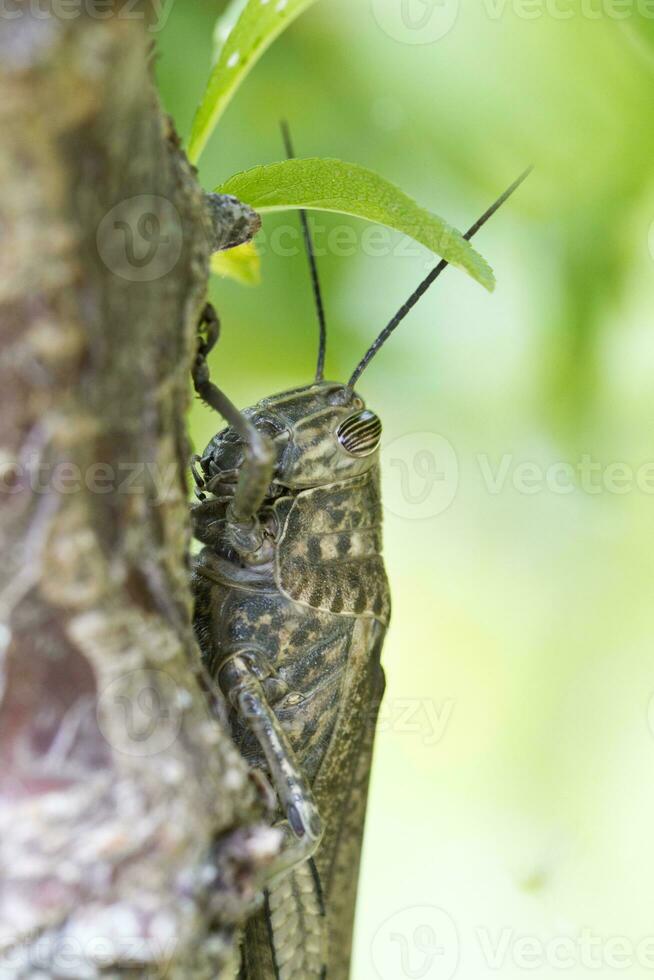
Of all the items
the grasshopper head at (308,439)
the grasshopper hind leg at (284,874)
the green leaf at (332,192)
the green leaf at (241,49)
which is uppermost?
the green leaf at (241,49)

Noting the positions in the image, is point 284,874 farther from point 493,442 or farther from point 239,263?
point 493,442

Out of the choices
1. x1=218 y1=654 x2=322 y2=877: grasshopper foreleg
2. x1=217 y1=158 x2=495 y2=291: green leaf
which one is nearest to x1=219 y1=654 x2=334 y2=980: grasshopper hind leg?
→ x1=218 y1=654 x2=322 y2=877: grasshopper foreleg

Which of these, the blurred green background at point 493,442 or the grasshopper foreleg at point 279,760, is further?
the blurred green background at point 493,442

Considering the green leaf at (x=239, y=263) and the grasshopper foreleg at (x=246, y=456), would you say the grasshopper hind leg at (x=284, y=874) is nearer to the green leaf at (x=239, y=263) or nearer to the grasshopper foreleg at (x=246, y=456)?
the grasshopper foreleg at (x=246, y=456)

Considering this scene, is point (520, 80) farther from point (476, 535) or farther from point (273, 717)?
point (273, 717)

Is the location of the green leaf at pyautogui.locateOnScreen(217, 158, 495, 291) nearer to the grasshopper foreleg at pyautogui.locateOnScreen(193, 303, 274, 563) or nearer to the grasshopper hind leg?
the grasshopper foreleg at pyautogui.locateOnScreen(193, 303, 274, 563)

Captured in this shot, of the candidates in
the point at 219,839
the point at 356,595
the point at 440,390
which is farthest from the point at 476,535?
the point at 219,839

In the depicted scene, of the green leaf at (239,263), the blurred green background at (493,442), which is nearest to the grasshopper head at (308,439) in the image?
the green leaf at (239,263)
